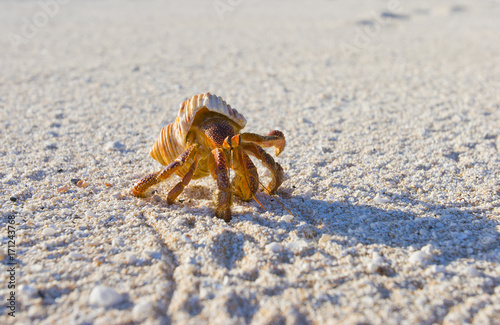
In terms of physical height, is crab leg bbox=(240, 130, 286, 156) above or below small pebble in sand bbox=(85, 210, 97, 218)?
above

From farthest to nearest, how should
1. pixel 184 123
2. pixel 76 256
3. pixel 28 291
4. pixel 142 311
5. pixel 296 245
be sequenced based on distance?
pixel 184 123 < pixel 296 245 < pixel 76 256 < pixel 28 291 < pixel 142 311

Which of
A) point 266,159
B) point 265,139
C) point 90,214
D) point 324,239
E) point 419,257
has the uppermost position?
point 265,139

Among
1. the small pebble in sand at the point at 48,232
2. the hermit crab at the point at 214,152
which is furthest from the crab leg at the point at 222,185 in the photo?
the small pebble in sand at the point at 48,232

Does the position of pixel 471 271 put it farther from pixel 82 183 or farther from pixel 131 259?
pixel 82 183

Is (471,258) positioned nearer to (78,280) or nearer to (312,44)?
(78,280)

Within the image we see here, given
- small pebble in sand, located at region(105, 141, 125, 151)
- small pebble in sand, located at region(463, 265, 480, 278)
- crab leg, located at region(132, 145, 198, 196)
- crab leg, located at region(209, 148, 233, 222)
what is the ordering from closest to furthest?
small pebble in sand, located at region(463, 265, 480, 278), crab leg, located at region(209, 148, 233, 222), crab leg, located at region(132, 145, 198, 196), small pebble in sand, located at region(105, 141, 125, 151)

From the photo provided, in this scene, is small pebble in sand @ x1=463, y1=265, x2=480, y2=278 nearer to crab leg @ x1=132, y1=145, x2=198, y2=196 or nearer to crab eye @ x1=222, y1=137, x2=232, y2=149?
crab eye @ x1=222, y1=137, x2=232, y2=149

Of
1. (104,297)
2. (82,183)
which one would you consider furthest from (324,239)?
(82,183)

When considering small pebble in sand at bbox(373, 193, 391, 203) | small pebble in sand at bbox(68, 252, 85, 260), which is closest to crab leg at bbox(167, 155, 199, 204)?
small pebble in sand at bbox(68, 252, 85, 260)
